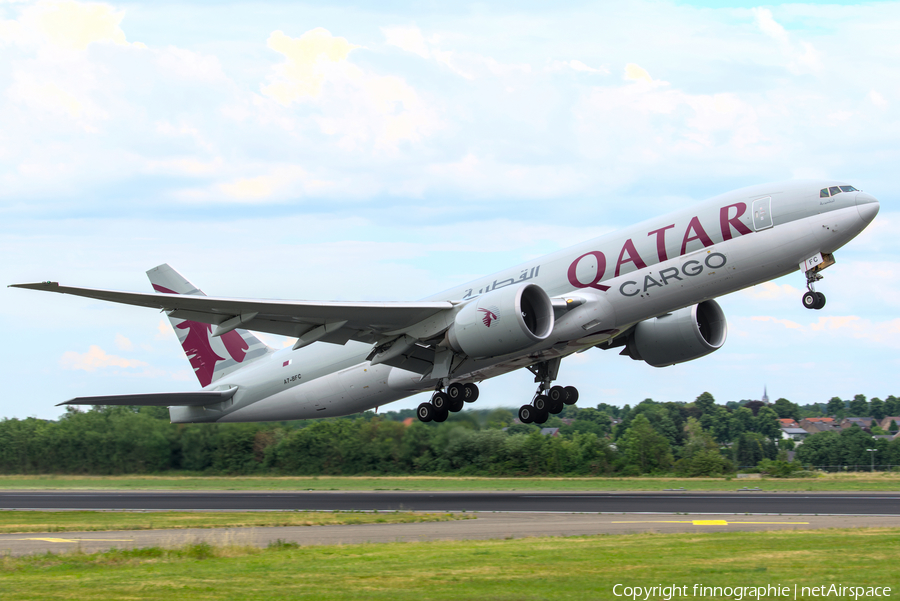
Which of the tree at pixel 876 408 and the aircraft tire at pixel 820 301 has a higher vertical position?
the aircraft tire at pixel 820 301

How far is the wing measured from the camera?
78.7ft

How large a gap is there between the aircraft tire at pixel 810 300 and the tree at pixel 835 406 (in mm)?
119042

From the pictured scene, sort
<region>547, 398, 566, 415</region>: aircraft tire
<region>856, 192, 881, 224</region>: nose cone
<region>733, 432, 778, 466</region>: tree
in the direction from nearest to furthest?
<region>856, 192, 881, 224</region>: nose cone < <region>547, 398, 566, 415</region>: aircraft tire < <region>733, 432, 778, 466</region>: tree

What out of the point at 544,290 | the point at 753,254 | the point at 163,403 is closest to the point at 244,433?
Result: the point at 163,403

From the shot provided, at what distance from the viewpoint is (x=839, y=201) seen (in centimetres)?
2275

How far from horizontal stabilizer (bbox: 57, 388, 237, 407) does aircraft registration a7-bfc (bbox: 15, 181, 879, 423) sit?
9 cm

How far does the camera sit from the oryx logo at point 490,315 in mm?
24531

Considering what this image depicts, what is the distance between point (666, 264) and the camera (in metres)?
24.5

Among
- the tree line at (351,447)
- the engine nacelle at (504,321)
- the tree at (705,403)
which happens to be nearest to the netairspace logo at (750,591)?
the engine nacelle at (504,321)

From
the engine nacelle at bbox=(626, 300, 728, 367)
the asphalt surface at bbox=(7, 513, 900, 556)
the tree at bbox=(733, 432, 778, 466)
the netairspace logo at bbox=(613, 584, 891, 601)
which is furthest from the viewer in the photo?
the tree at bbox=(733, 432, 778, 466)

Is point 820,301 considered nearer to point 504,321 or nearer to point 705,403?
point 504,321

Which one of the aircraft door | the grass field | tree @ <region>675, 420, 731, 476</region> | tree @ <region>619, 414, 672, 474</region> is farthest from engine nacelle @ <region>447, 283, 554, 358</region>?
tree @ <region>619, 414, 672, 474</region>

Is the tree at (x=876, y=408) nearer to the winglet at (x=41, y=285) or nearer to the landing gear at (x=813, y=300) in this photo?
the landing gear at (x=813, y=300)

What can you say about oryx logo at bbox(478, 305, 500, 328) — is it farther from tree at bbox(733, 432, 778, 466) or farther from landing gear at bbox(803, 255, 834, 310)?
tree at bbox(733, 432, 778, 466)
